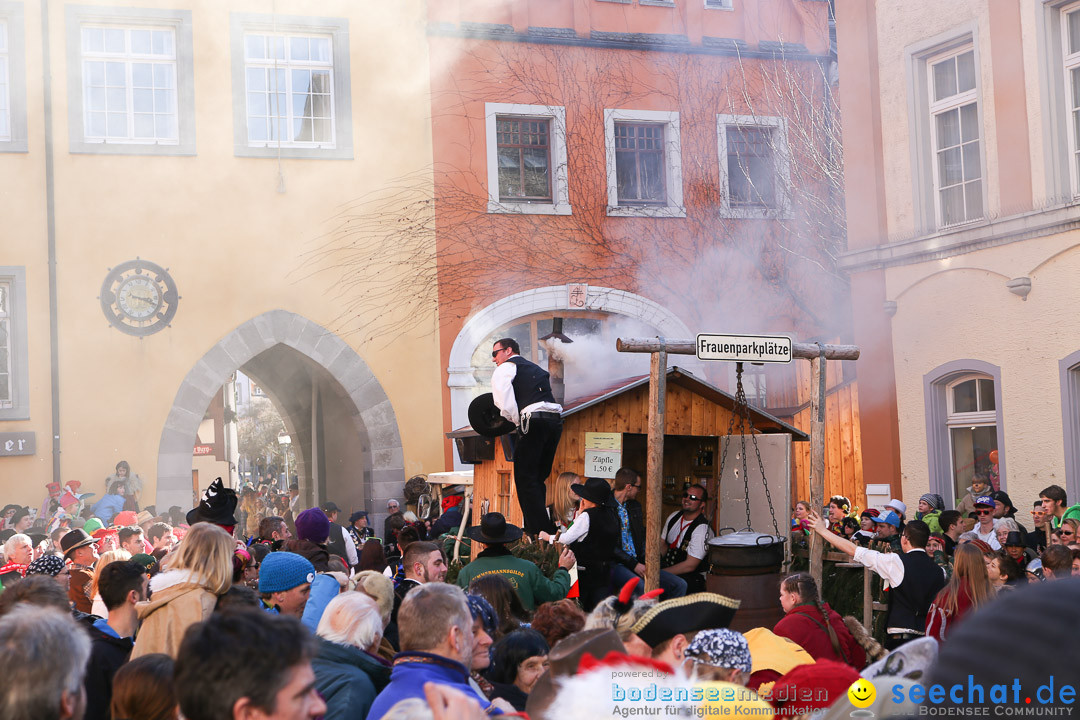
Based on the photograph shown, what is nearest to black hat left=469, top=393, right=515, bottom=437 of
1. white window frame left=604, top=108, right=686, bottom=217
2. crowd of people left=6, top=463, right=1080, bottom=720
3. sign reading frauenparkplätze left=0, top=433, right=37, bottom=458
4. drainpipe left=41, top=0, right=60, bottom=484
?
crowd of people left=6, top=463, right=1080, bottom=720

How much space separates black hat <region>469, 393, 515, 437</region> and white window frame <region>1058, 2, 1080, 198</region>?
645 cm

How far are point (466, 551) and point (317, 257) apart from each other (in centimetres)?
736

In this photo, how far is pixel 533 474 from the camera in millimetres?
9273

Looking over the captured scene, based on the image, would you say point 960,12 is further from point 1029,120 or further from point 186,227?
point 186,227

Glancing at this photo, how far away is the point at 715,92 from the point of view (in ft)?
60.5

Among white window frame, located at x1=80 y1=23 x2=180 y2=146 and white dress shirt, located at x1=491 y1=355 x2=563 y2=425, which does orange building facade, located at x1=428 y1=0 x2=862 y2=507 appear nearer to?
white window frame, located at x1=80 y1=23 x2=180 y2=146

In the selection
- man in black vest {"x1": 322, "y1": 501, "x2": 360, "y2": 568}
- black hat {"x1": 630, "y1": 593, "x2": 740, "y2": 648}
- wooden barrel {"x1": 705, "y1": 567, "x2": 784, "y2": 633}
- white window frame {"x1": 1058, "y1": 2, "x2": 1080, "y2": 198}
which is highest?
white window frame {"x1": 1058, "y1": 2, "x2": 1080, "y2": 198}

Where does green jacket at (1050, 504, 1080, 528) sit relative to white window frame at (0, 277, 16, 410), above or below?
below

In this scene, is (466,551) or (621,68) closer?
(466,551)

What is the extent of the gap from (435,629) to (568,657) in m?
0.65

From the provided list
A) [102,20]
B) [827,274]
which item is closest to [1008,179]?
[827,274]

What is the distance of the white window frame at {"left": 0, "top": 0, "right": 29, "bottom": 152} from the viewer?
51.3ft

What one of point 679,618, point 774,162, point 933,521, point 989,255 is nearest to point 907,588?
point 679,618

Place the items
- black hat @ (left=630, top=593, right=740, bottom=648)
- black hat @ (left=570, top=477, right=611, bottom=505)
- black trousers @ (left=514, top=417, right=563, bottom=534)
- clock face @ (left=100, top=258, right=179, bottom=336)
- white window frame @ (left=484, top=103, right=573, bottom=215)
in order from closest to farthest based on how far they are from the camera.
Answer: black hat @ (left=630, top=593, right=740, bottom=648)
black hat @ (left=570, top=477, right=611, bottom=505)
black trousers @ (left=514, top=417, right=563, bottom=534)
clock face @ (left=100, top=258, right=179, bottom=336)
white window frame @ (left=484, top=103, right=573, bottom=215)
